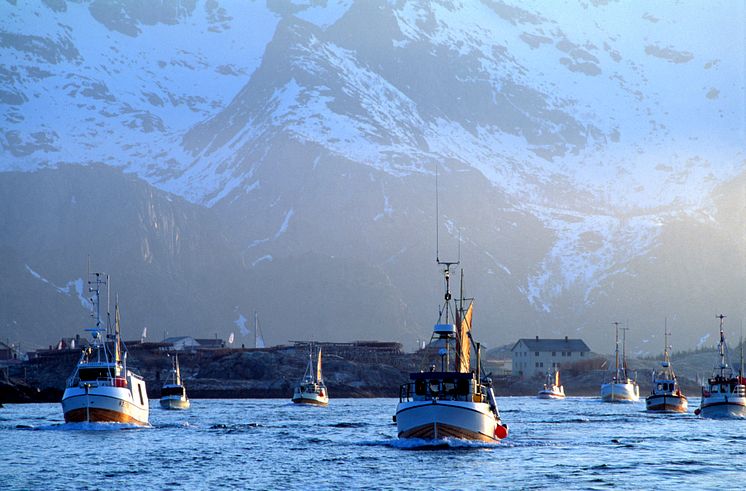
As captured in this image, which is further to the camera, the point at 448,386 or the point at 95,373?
the point at 95,373

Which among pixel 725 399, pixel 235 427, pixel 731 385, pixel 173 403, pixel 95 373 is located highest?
pixel 95 373

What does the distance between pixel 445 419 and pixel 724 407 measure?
67.0 m

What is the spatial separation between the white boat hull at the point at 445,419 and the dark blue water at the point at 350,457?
0.91 metres

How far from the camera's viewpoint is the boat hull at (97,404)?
116812 mm

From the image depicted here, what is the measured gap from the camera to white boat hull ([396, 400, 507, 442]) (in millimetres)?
92625

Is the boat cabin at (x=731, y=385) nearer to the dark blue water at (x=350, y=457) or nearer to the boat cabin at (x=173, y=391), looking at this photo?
the dark blue water at (x=350, y=457)

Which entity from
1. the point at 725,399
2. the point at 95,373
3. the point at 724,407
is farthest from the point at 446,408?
the point at 724,407

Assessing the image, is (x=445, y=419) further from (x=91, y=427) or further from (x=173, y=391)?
(x=173, y=391)

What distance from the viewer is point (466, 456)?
295 ft

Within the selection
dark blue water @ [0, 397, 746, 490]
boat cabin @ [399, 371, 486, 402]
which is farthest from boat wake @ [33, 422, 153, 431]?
boat cabin @ [399, 371, 486, 402]

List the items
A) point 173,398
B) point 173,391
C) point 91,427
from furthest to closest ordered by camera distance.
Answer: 1. point 173,391
2. point 173,398
3. point 91,427

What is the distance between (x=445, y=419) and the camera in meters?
92.6

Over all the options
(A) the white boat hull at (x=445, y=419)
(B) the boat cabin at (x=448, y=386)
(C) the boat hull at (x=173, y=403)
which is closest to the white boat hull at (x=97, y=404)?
(A) the white boat hull at (x=445, y=419)

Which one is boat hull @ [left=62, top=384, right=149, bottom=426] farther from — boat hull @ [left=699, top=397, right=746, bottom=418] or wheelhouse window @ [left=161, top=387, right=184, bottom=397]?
boat hull @ [left=699, top=397, right=746, bottom=418]
